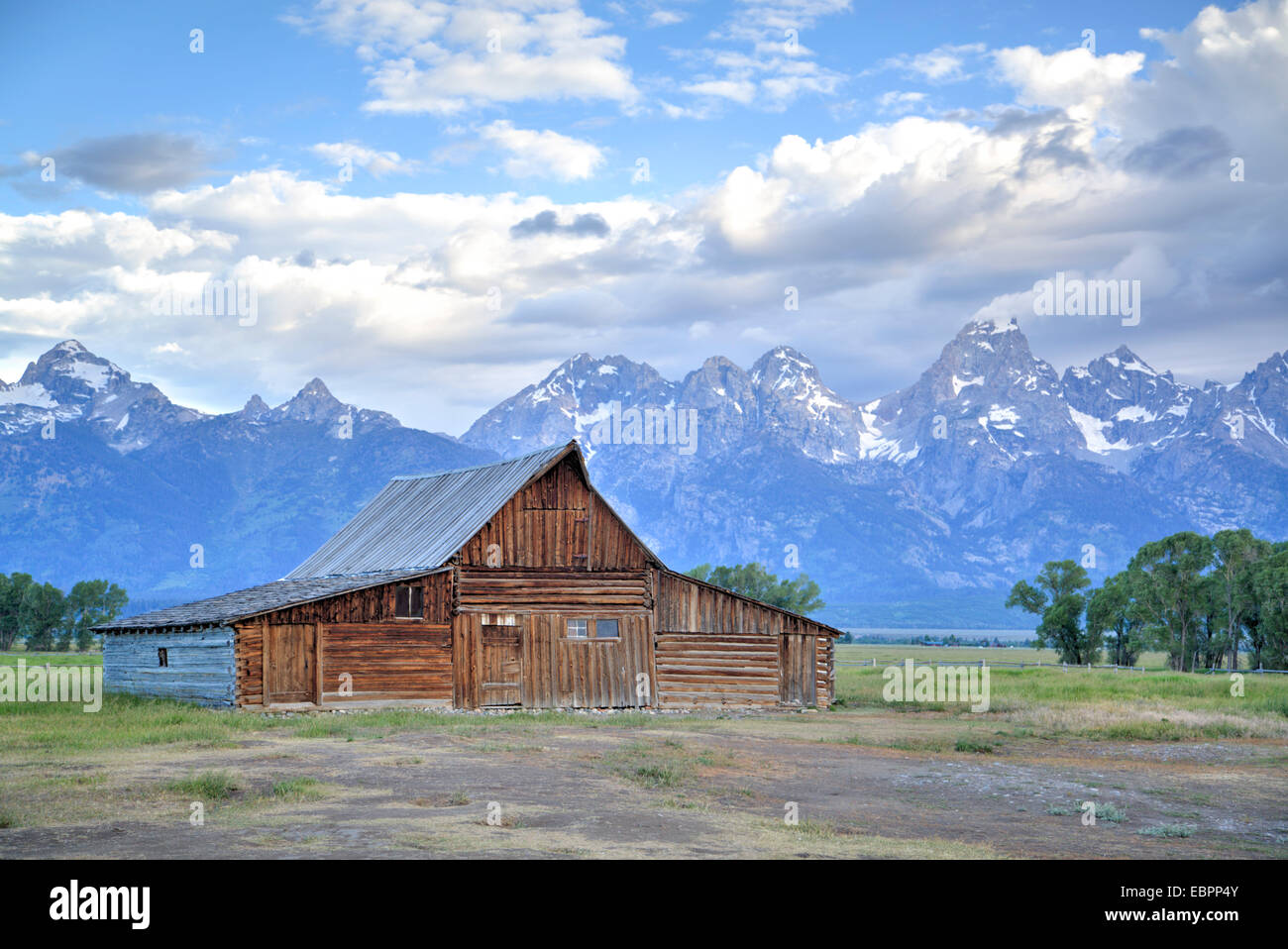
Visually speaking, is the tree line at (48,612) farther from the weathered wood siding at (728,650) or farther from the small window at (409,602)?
the weathered wood siding at (728,650)

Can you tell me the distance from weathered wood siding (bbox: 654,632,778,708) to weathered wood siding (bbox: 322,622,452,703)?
25.2 feet

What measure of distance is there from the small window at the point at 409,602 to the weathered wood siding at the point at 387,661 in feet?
1.03

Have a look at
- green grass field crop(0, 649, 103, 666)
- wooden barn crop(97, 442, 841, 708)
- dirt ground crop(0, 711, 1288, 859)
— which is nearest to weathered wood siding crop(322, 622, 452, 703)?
wooden barn crop(97, 442, 841, 708)

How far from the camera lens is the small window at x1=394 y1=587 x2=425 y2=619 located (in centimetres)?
3716

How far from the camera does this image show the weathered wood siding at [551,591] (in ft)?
126

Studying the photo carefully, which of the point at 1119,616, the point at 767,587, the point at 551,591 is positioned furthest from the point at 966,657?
the point at 551,591

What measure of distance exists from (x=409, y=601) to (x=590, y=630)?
6205 millimetres

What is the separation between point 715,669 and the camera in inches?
1650

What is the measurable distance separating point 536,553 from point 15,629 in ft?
262

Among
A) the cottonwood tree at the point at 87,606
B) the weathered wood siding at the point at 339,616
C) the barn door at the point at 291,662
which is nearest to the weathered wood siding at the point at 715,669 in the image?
the weathered wood siding at the point at 339,616

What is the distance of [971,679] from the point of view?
61.5m

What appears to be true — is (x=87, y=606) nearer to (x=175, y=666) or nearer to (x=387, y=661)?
(x=175, y=666)

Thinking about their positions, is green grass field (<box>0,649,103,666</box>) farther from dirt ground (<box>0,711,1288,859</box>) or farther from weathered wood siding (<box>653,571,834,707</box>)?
dirt ground (<box>0,711,1288,859</box>)
